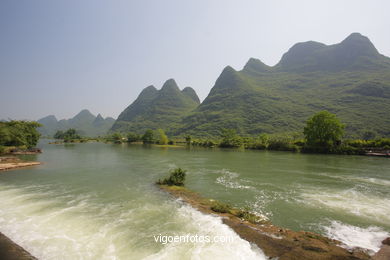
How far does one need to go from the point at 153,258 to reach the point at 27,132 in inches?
3118

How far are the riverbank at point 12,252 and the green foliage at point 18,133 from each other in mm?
65750

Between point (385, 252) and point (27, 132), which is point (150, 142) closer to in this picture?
point (27, 132)

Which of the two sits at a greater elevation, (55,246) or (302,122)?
(302,122)

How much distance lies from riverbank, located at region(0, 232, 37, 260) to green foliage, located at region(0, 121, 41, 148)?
6575 centimetres

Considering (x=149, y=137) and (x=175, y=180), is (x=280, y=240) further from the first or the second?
(x=149, y=137)

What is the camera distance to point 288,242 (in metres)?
8.98

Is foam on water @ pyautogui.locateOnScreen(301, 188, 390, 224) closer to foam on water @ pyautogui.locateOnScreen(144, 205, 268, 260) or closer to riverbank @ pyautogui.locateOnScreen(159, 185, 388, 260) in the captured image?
riverbank @ pyautogui.locateOnScreen(159, 185, 388, 260)

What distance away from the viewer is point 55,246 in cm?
944

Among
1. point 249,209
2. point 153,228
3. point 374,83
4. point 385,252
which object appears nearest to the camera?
point 385,252

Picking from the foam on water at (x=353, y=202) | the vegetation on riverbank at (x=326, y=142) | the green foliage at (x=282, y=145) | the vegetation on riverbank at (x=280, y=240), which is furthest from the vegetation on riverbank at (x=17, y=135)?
the green foliage at (x=282, y=145)

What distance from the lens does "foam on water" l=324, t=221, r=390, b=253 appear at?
30.1ft

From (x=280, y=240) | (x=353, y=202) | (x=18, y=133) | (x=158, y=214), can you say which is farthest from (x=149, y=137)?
(x=280, y=240)

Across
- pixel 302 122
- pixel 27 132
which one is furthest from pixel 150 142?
pixel 302 122

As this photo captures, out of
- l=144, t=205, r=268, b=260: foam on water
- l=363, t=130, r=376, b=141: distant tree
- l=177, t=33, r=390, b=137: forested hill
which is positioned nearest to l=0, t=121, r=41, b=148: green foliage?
l=144, t=205, r=268, b=260: foam on water
